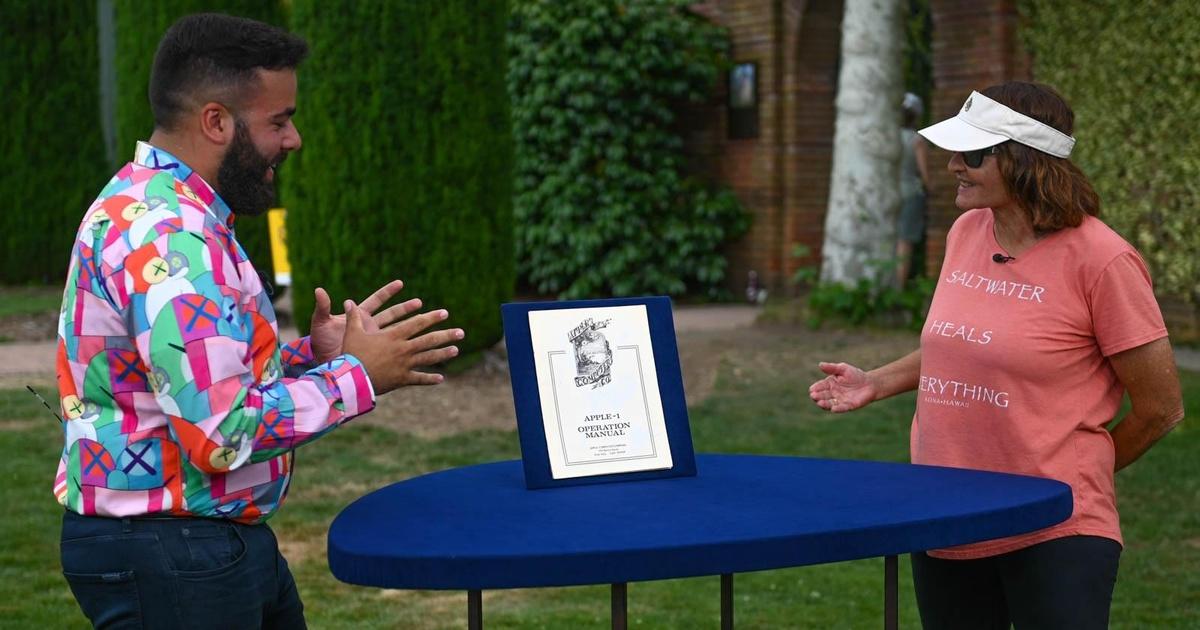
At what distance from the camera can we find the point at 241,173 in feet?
8.92

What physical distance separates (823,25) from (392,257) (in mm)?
6459

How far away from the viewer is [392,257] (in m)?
10.2

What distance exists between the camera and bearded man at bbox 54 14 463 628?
8.14ft

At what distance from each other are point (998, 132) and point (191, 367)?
6.27 ft

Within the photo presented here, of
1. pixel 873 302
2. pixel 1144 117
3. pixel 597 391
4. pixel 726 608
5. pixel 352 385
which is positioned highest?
pixel 1144 117

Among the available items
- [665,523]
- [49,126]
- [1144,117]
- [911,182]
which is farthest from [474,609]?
[49,126]

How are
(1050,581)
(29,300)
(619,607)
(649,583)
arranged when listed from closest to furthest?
(619,607)
(1050,581)
(649,583)
(29,300)

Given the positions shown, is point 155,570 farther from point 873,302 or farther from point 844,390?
point 873,302

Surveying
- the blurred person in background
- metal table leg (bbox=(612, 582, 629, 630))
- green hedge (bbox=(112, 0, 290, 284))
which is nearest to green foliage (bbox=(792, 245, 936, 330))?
the blurred person in background

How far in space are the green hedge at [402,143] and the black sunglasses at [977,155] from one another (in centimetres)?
705

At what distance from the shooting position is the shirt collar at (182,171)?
8.70 ft

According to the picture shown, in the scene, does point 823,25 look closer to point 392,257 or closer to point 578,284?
point 578,284

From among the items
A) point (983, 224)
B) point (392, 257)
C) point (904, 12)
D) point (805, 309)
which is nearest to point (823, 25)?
point (904, 12)

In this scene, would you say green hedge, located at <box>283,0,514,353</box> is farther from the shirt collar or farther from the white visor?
the shirt collar
